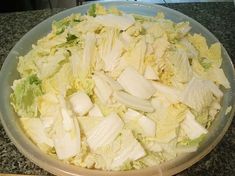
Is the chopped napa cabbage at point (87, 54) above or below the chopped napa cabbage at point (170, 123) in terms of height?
above

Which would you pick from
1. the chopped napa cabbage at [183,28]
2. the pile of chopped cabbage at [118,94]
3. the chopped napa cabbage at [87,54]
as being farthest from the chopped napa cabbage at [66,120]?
the chopped napa cabbage at [183,28]

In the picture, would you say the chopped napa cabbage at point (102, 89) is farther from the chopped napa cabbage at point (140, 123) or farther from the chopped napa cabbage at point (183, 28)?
the chopped napa cabbage at point (183, 28)

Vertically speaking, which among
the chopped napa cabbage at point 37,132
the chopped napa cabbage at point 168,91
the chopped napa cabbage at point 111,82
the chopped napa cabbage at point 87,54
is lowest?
the chopped napa cabbage at point 37,132

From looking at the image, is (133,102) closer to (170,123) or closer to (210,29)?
(170,123)

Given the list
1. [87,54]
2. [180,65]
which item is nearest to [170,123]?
[180,65]

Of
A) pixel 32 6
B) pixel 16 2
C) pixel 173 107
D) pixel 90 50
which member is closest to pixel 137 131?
pixel 173 107

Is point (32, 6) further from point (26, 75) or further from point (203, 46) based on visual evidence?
point (203, 46)
